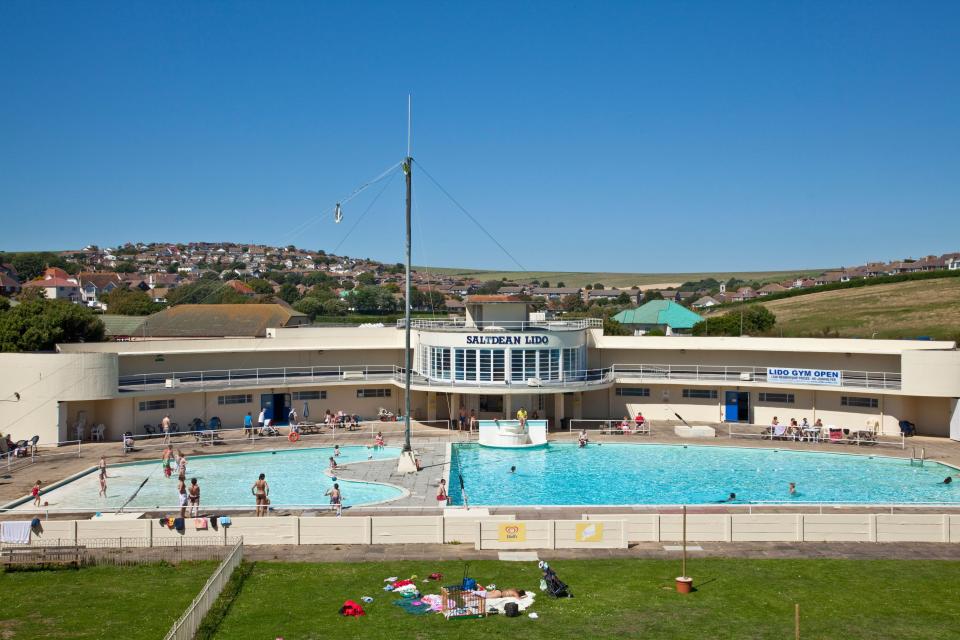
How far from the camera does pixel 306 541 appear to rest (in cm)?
2152

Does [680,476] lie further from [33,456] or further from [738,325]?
[738,325]

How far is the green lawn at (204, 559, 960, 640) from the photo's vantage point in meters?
15.9

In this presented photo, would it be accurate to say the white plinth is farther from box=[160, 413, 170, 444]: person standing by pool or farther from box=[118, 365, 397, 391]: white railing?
box=[160, 413, 170, 444]: person standing by pool

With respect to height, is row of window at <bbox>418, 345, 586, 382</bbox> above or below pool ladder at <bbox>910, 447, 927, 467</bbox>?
above

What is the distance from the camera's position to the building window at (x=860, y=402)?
129 ft

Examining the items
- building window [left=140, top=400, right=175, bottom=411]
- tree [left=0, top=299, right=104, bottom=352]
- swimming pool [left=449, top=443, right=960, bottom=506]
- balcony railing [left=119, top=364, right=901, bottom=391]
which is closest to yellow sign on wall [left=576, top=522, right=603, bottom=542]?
swimming pool [left=449, top=443, right=960, bottom=506]

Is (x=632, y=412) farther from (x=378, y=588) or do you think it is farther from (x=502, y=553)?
(x=378, y=588)

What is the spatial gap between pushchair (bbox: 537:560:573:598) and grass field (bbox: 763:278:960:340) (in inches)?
2515

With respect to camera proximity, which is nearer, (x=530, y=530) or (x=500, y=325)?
(x=530, y=530)

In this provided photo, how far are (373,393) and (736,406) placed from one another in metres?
19.6

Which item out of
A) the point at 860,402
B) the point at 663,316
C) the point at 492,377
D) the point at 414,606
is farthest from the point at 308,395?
the point at 663,316

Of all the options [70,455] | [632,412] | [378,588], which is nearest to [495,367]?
[632,412]

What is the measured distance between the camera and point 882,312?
279 ft

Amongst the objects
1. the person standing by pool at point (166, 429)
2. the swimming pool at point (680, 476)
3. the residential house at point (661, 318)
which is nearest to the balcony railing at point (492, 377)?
the person standing by pool at point (166, 429)
